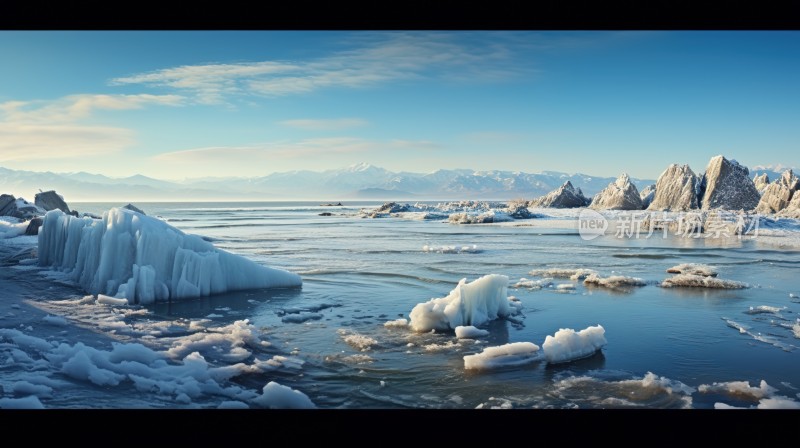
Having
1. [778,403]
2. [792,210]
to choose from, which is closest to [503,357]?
[778,403]

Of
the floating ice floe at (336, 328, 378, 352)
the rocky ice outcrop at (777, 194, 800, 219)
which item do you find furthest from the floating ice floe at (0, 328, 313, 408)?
the rocky ice outcrop at (777, 194, 800, 219)

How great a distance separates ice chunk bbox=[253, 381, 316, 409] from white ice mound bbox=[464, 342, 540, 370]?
6.43 ft

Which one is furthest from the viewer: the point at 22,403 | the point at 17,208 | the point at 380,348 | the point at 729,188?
the point at 729,188

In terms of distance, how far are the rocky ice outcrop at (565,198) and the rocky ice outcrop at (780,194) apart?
93.6ft

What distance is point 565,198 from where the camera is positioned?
6638 centimetres

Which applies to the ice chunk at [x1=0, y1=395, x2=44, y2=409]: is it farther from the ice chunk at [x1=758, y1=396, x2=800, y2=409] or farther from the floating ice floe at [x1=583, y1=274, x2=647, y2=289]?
the floating ice floe at [x1=583, y1=274, x2=647, y2=289]

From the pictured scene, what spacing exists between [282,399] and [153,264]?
6.05m

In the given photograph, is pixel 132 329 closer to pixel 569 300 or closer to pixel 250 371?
pixel 250 371

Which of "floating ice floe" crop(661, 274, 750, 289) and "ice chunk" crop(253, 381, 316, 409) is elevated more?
"floating ice floe" crop(661, 274, 750, 289)

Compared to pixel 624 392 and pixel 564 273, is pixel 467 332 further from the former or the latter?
pixel 564 273

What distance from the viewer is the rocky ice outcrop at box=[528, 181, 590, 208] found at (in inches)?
2606
